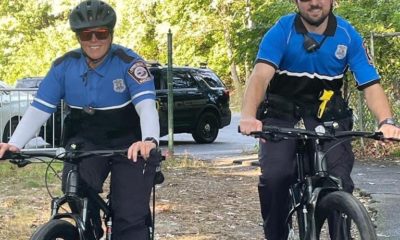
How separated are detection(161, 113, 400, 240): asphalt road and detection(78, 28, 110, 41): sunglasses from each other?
3.43 metres

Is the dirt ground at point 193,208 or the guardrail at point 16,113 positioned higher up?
the guardrail at point 16,113

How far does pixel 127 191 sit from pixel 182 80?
13.0m

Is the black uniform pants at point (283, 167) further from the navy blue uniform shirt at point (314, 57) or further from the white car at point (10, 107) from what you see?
the white car at point (10, 107)

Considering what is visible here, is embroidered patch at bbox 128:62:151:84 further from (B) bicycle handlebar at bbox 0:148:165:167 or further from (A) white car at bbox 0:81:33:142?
(A) white car at bbox 0:81:33:142

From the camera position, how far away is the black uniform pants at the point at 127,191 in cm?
420

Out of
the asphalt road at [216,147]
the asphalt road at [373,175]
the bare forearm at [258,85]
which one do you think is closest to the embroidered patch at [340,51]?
the bare forearm at [258,85]

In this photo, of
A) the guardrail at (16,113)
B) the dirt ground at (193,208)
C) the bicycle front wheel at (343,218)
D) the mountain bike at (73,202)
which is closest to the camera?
the bicycle front wheel at (343,218)

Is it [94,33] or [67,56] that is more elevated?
[94,33]

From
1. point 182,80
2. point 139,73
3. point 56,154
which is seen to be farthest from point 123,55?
point 182,80

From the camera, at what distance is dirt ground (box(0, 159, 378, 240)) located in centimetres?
691

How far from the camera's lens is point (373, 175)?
Result: 10.5 metres

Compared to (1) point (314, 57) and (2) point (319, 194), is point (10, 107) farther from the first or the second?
(2) point (319, 194)

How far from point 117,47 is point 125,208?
0.93m

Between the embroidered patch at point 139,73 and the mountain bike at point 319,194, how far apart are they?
2.38 ft
